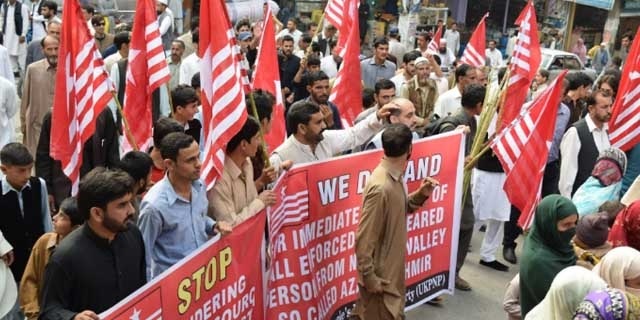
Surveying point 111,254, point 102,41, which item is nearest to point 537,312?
point 111,254

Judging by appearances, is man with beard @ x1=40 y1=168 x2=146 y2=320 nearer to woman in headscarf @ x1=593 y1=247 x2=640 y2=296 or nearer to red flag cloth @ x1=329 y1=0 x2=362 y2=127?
woman in headscarf @ x1=593 y1=247 x2=640 y2=296

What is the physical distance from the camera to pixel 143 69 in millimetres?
5621

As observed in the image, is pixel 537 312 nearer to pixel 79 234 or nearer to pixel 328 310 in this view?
pixel 328 310

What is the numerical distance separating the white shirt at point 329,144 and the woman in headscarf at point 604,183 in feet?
5.29

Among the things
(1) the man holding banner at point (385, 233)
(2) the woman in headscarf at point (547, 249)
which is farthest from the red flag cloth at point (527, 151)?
(2) the woman in headscarf at point (547, 249)

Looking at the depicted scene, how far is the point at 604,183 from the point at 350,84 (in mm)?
2581

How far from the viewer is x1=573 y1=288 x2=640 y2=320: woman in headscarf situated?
3.04 meters

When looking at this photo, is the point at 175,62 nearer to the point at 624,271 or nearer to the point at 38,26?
the point at 38,26

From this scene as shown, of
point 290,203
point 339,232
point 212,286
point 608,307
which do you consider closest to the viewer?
point 608,307

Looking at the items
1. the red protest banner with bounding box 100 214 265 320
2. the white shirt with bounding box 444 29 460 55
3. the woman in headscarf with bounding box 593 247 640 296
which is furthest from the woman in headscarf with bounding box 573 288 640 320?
the white shirt with bounding box 444 29 460 55

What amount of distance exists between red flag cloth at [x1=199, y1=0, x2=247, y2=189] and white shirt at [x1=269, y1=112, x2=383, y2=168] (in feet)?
2.12

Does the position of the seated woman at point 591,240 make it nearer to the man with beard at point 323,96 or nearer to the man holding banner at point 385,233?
the man holding banner at point 385,233

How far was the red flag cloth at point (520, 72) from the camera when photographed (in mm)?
6367

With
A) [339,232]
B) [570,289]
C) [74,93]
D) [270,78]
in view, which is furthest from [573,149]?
[74,93]
